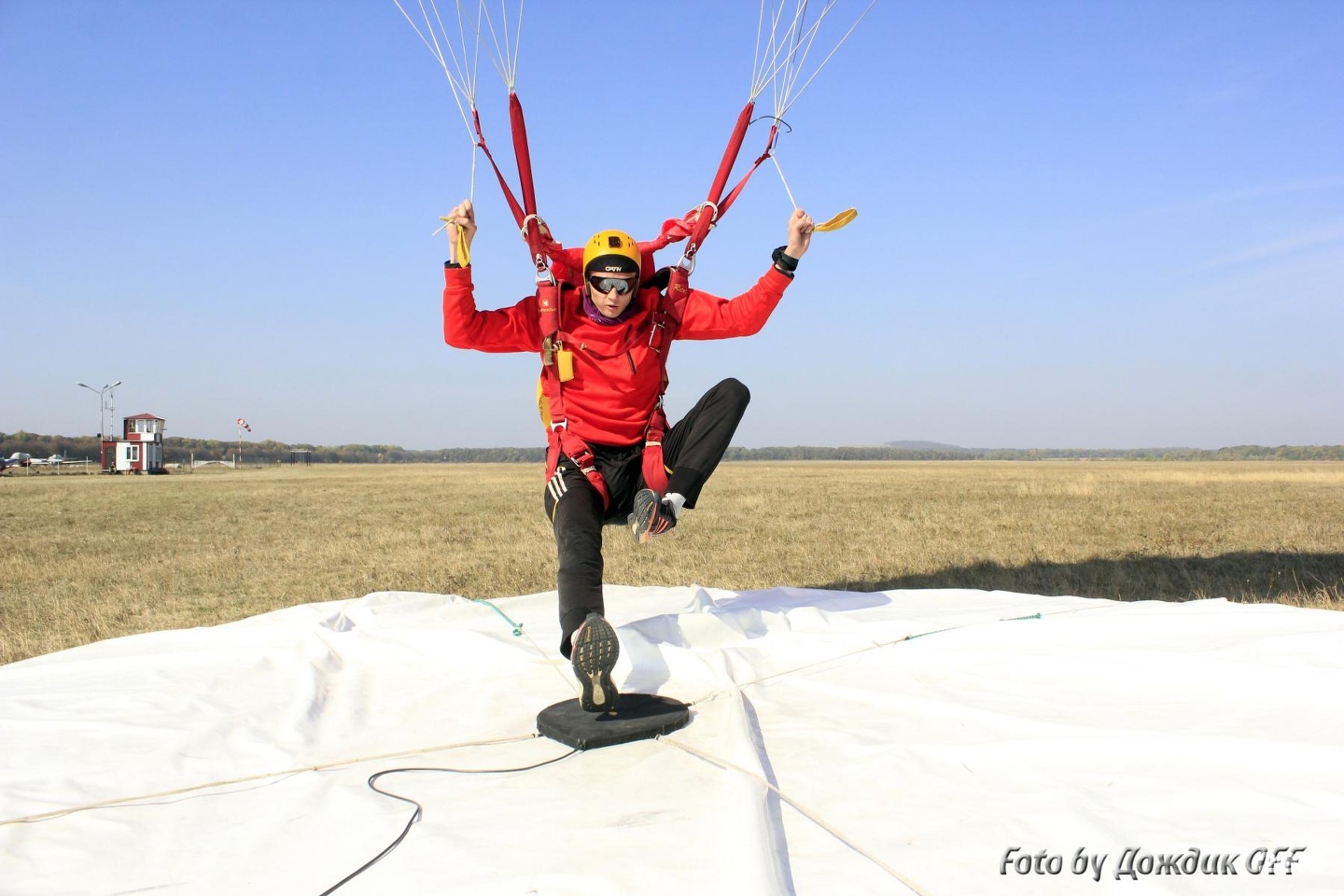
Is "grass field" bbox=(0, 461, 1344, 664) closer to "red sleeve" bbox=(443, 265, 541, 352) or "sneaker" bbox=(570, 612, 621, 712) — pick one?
"red sleeve" bbox=(443, 265, 541, 352)

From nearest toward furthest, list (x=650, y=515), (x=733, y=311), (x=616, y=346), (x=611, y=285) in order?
(x=650, y=515), (x=611, y=285), (x=616, y=346), (x=733, y=311)

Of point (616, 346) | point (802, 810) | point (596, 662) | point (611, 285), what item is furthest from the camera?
point (616, 346)

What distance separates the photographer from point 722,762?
8.70 ft

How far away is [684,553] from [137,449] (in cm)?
5383

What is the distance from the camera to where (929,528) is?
12086mm

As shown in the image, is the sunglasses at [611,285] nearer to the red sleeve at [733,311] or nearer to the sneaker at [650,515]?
the red sleeve at [733,311]

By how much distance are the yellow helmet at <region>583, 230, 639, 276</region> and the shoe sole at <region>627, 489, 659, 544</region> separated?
0.99 meters

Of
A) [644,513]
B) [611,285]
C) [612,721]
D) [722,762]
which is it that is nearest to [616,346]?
[611,285]

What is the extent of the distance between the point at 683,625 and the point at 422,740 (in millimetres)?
1561

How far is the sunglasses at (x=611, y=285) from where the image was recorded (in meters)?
3.91

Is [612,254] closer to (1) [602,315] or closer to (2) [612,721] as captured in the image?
(1) [602,315]

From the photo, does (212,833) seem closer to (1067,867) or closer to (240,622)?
(1067,867)

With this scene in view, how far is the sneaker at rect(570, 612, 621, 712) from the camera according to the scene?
297 centimetres

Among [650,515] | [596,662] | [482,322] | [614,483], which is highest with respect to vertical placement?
[482,322]
